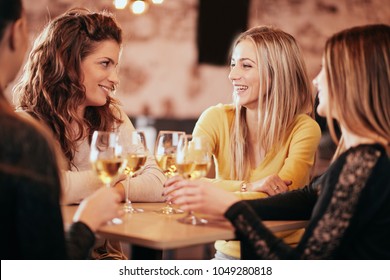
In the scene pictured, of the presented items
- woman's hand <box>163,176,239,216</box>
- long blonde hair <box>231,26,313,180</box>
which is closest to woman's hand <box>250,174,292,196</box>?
long blonde hair <box>231,26,313,180</box>

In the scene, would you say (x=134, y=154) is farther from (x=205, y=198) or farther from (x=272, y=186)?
(x=272, y=186)

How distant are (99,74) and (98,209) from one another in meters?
1.07

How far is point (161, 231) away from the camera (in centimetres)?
196

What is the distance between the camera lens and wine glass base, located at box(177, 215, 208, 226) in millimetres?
2094

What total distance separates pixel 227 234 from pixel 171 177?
414 millimetres

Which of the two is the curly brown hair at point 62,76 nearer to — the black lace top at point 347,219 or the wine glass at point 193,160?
the wine glass at point 193,160

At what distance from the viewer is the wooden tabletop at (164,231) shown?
1854 millimetres

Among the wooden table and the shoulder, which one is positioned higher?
the shoulder

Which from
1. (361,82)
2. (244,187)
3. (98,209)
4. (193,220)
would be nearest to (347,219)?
(361,82)

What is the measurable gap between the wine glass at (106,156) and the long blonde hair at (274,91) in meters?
1.00

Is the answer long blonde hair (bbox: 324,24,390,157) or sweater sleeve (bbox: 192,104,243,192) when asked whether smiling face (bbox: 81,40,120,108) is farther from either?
long blonde hair (bbox: 324,24,390,157)

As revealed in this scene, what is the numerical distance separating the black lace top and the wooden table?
10 cm

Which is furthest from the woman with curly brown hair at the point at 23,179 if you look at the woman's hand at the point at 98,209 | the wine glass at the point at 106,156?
the wine glass at the point at 106,156

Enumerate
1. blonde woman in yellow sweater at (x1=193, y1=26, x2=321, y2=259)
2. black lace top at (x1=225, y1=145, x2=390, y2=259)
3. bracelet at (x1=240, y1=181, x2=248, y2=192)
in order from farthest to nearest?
1. blonde woman in yellow sweater at (x1=193, y1=26, x2=321, y2=259)
2. bracelet at (x1=240, y1=181, x2=248, y2=192)
3. black lace top at (x1=225, y1=145, x2=390, y2=259)
